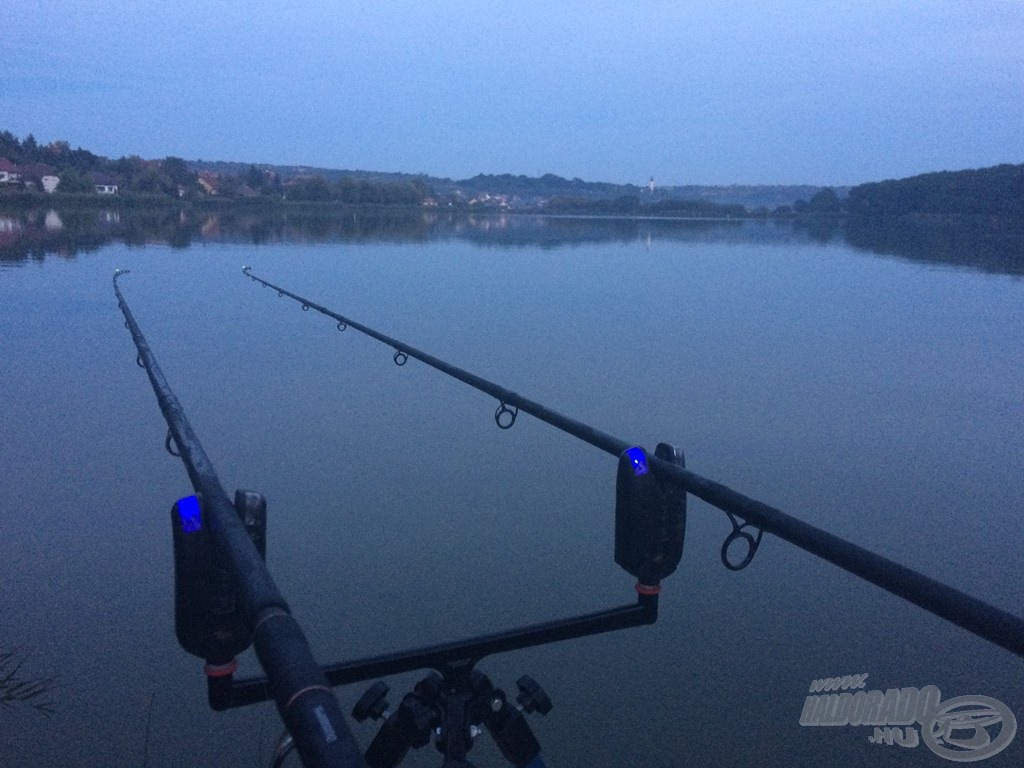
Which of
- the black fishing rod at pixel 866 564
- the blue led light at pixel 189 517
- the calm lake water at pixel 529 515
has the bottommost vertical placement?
the calm lake water at pixel 529 515

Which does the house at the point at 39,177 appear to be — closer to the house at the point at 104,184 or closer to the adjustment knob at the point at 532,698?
the house at the point at 104,184

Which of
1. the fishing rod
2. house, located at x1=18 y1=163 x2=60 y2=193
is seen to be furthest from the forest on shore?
the fishing rod

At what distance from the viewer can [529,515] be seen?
22.4 ft

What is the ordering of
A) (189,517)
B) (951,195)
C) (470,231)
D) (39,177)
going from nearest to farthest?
(189,517)
(951,195)
(39,177)
(470,231)

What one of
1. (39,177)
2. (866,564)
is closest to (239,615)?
(866,564)

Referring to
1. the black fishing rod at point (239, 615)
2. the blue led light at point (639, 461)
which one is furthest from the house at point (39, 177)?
the blue led light at point (639, 461)

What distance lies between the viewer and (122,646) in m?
4.91

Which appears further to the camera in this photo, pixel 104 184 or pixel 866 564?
pixel 104 184

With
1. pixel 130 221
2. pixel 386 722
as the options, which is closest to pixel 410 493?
pixel 386 722

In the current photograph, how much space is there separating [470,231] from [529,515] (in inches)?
1447

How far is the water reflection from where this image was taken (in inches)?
1083

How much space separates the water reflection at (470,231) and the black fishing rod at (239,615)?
21.7 metres

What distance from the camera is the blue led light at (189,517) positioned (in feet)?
5.77

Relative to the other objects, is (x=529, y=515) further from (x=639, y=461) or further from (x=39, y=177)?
(x=39, y=177)
